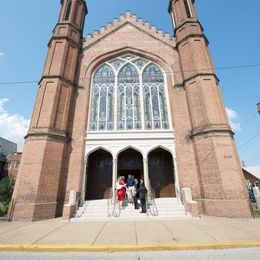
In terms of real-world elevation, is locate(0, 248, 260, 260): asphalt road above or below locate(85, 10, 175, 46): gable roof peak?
below

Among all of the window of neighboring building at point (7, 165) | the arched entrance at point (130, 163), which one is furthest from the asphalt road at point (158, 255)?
the window of neighboring building at point (7, 165)

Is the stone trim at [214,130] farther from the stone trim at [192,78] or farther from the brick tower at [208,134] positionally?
the stone trim at [192,78]

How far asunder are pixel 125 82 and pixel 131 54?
336 cm

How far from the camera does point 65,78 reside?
504 inches

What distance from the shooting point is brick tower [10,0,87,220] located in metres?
9.35

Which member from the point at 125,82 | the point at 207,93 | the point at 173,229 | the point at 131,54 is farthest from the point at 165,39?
the point at 173,229

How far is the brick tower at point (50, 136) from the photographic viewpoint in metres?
9.35

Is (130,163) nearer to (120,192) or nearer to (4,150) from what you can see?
(120,192)

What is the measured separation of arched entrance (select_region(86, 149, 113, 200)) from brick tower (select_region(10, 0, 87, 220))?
7.18 feet

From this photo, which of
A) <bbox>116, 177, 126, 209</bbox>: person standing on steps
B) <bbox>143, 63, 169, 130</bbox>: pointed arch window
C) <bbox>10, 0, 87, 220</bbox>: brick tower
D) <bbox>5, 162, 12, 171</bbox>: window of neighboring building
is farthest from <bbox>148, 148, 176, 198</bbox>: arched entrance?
<bbox>5, 162, 12, 171</bbox>: window of neighboring building


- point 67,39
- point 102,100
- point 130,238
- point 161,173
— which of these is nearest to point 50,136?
point 102,100

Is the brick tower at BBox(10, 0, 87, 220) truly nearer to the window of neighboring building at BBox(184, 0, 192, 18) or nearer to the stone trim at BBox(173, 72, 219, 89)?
the stone trim at BBox(173, 72, 219, 89)

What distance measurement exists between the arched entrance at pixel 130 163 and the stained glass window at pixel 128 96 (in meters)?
1.99

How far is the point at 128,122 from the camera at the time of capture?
13.0 meters
